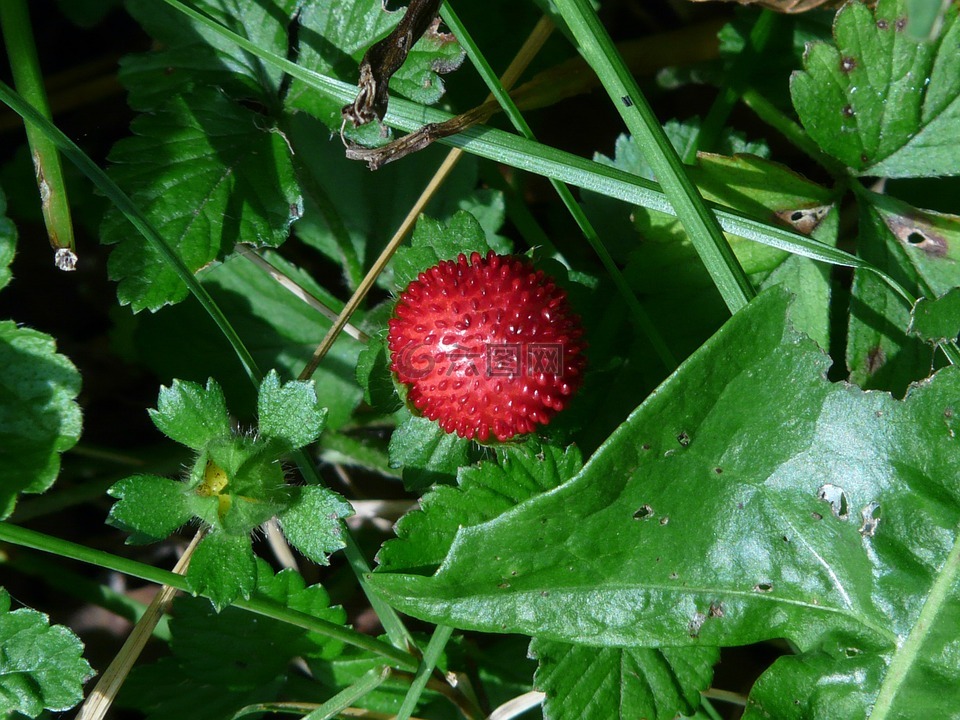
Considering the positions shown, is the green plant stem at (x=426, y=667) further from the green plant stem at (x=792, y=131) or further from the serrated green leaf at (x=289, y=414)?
the green plant stem at (x=792, y=131)

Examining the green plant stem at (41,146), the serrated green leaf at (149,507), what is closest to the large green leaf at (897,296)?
the serrated green leaf at (149,507)

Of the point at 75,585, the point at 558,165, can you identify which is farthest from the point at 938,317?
the point at 75,585

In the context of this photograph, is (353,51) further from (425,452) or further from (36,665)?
(36,665)

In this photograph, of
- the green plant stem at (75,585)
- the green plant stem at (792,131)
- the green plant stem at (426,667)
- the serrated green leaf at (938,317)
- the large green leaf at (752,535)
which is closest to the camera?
the large green leaf at (752,535)

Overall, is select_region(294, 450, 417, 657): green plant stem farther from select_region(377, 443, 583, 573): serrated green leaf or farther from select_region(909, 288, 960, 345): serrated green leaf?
select_region(909, 288, 960, 345): serrated green leaf

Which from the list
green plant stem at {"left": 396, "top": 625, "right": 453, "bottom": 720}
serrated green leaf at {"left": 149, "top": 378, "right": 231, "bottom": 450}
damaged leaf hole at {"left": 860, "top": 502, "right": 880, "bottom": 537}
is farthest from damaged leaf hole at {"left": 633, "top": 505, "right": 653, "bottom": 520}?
serrated green leaf at {"left": 149, "top": 378, "right": 231, "bottom": 450}

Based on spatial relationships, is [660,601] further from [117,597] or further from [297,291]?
[117,597]
